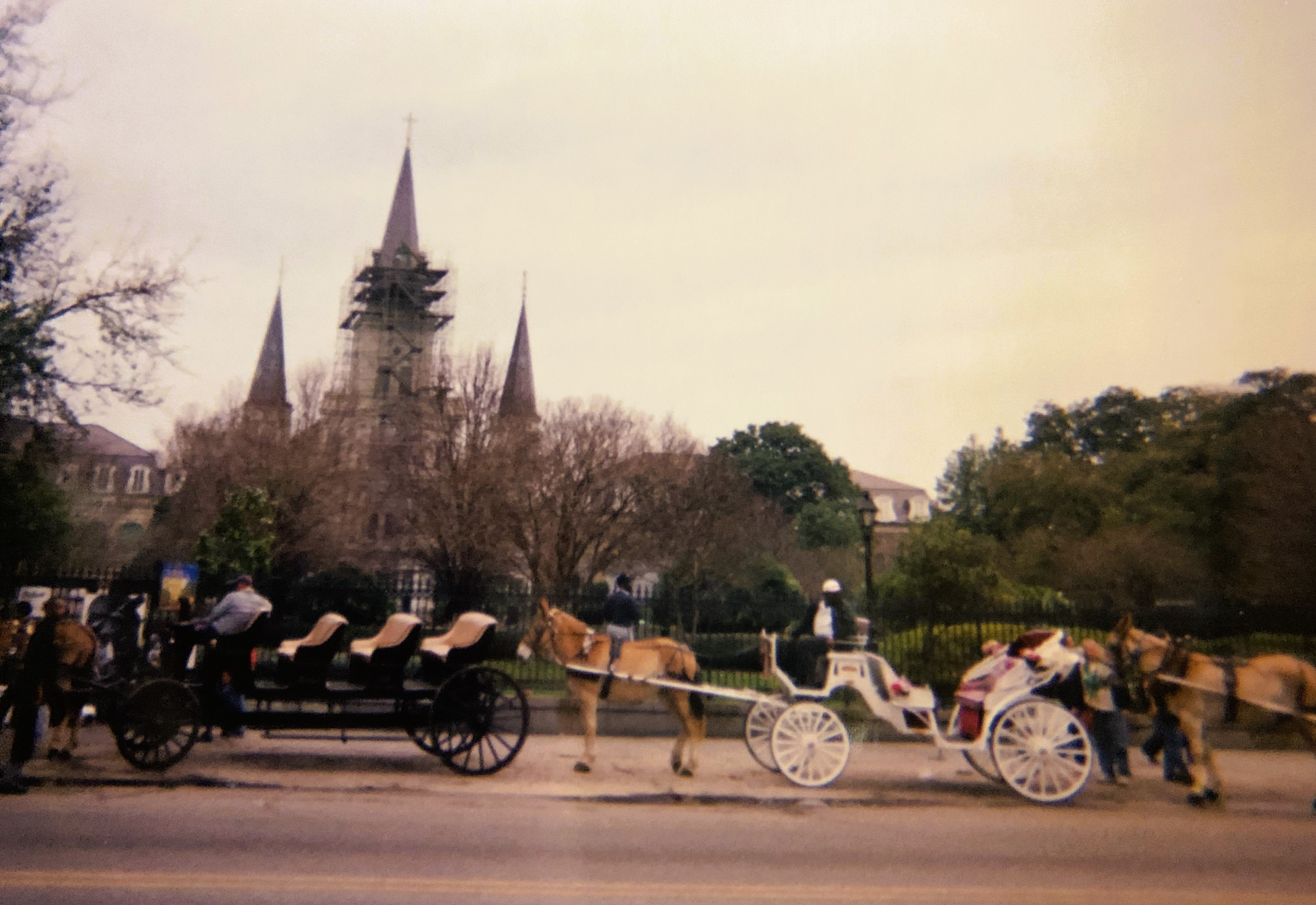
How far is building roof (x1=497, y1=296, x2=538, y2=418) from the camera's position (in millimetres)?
38281

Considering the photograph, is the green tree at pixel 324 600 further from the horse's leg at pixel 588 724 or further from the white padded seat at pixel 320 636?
the horse's leg at pixel 588 724

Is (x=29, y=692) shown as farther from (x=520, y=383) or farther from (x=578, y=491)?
(x=520, y=383)

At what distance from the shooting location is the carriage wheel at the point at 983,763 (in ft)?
34.8

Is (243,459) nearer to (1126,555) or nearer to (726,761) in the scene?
(726,761)

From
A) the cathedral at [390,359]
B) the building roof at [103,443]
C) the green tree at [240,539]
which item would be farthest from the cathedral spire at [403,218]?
the green tree at [240,539]

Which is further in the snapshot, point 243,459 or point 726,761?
point 243,459

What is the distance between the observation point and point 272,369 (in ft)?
184

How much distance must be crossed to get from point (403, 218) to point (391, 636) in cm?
6629

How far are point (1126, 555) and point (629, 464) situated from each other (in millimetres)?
19237

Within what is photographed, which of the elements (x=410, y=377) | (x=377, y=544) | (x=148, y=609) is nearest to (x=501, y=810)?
(x=148, y=609)

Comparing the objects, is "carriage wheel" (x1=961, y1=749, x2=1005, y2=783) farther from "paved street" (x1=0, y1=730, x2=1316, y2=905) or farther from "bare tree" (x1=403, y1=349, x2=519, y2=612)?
"bare tree" (x1=403, y1=349, x2=519, y2=612)

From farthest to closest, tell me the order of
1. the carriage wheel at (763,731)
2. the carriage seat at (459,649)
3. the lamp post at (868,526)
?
the lamp post at (868,526) → the carriage wheel at (763,731) → the carriage seat at (459,649)

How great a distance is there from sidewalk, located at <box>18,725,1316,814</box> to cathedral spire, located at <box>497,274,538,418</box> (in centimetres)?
2489

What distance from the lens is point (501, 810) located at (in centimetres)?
849
